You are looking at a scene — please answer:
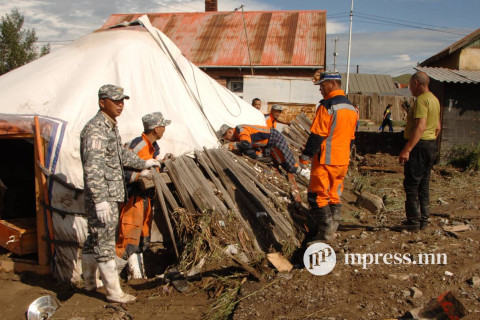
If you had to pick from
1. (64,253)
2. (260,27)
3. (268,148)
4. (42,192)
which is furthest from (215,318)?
(260,27)

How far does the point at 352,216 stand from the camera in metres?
5.58

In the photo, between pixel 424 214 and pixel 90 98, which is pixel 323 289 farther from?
pixel 90 98

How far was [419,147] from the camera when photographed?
4383 millimetres

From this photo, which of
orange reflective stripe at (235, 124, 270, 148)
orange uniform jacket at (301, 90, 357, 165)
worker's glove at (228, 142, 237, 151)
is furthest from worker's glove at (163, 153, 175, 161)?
orange uniform jacket at (301, 90, 357, 165)

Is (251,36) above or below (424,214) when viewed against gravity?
above

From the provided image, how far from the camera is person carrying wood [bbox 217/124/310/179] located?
20.2 feet

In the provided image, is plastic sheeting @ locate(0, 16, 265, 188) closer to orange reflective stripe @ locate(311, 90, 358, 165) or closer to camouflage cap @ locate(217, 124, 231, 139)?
camouflage cap @ locate(217, 124, 231, 139)

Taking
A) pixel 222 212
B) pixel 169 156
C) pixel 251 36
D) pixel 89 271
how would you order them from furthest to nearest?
pixel 251 36 → pixel 169 156 → pixel 222 212 → pixel 89 271

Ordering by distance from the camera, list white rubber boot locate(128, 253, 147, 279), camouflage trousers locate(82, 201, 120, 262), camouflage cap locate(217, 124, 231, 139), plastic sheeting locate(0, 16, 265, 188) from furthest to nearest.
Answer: camouflage cap locate(217, 124, 231, 139)
plastic sheeting locate(0, 16, 265, 188)
white rubber boot locate(128, 253, 147, 279)
camouflage trousers locate(82, 201, 120, 262)

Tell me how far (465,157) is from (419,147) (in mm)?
6648

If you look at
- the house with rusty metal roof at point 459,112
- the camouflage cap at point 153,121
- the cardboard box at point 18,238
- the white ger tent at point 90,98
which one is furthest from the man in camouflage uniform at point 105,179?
the house with rusty metal roof at point 459,112

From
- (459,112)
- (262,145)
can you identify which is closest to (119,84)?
(262,145)

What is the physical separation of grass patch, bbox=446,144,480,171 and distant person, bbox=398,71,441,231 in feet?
19.5

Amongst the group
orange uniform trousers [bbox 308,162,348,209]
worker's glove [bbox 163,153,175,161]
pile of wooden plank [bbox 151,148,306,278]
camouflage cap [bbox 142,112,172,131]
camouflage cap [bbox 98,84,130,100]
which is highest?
camouflage cap [bbox 98,84,130,100]
